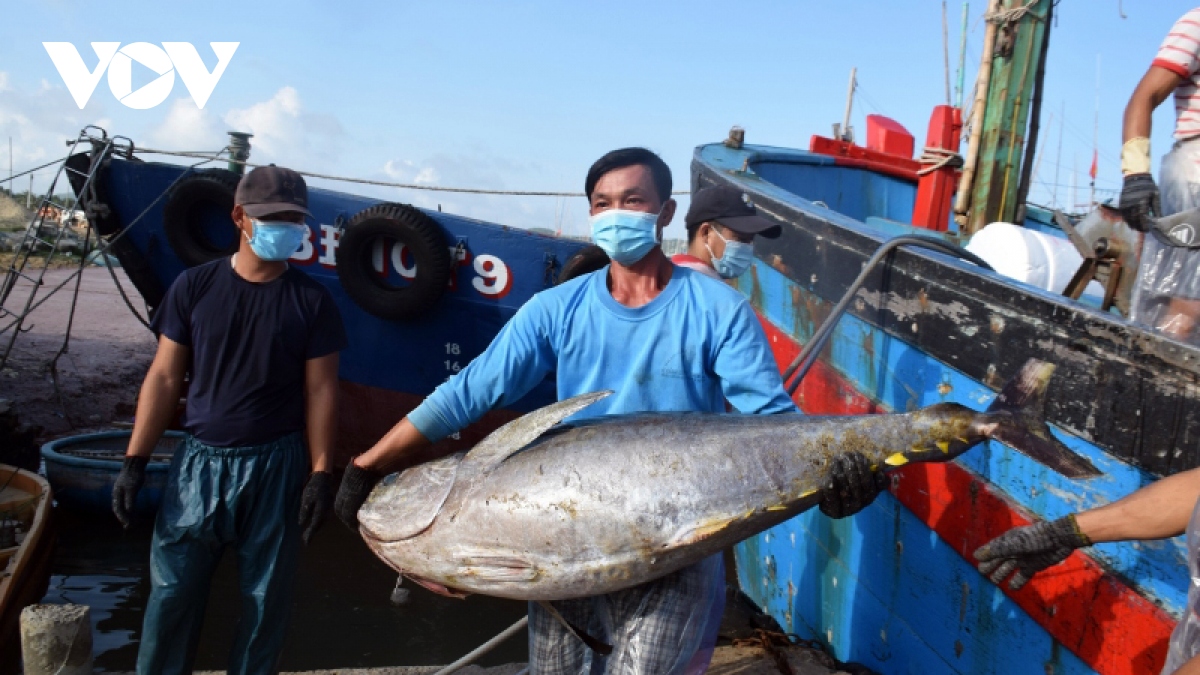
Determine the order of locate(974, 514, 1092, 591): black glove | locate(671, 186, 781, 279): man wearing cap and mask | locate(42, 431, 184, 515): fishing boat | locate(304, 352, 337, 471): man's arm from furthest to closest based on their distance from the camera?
locate(42, 431, 184, 515): fishing boat
locate(671, 186, 781, 279): man wearing cap and mask
locate(304, 352, 337, 471): man's arm
locate(974, 514, 1092, 591): black glove

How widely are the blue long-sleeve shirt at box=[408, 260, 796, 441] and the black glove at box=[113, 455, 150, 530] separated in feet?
5.55

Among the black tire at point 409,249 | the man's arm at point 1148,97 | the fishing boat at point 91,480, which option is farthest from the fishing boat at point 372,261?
the man's arm at point 1148,97

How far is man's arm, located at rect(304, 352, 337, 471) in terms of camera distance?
361 cm

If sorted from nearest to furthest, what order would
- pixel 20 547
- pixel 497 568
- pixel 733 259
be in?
pixel 497 568 < pixel 733 259 < pixel 20 547

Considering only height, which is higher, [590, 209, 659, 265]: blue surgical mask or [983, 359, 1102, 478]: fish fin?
[590, 209, 659, 265]: blue surgical mask

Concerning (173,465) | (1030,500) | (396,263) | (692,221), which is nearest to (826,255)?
(692,221)

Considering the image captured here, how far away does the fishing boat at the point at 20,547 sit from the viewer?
507 centimetres

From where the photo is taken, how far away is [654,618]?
2.40 m

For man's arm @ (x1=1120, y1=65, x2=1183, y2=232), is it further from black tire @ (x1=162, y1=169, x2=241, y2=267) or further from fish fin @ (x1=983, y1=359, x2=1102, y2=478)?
black tire @ (x1=162, y1=169, x2=241, y2=267)

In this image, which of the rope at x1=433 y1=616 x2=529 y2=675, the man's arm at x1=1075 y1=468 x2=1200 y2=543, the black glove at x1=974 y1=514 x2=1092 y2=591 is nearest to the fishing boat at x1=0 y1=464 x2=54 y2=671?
the rope at x1=433 y1=616 x2=529 y2=675

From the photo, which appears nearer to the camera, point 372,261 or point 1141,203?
point 1141,203

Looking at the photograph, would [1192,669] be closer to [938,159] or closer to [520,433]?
[520,433]

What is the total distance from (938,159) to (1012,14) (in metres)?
1.46

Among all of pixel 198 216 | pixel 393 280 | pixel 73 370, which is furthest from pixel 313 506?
pixel 73 370
